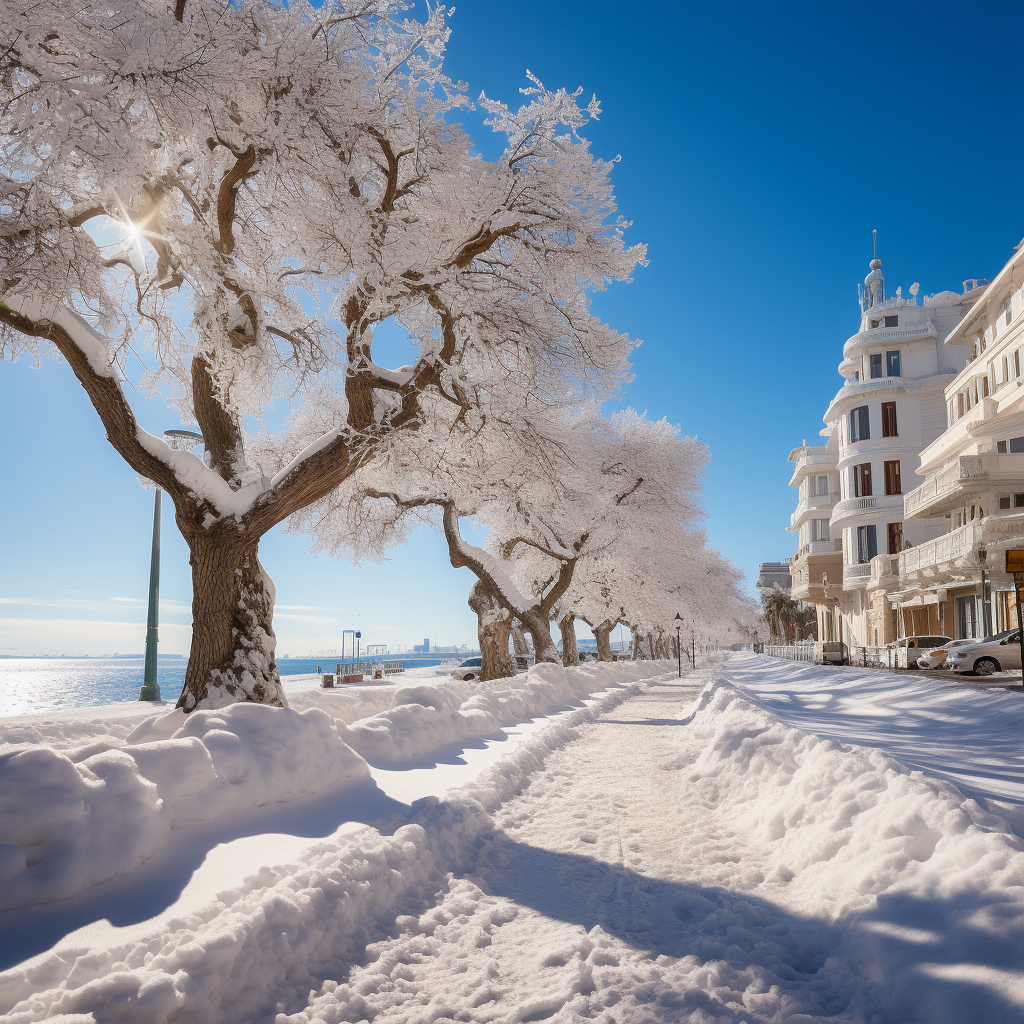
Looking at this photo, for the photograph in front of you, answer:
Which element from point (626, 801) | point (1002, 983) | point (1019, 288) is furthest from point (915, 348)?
point (1002, 983)

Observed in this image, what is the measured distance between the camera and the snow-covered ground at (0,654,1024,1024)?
314 centimetres

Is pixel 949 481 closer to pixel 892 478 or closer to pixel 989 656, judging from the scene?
pixel 989 656

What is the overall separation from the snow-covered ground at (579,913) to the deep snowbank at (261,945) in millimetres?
12

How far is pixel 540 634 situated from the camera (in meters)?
24.1

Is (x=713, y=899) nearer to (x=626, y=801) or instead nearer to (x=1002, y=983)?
(x=1002, y=983)

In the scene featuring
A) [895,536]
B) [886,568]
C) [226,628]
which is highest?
[895,536]

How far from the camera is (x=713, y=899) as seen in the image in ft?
15.2

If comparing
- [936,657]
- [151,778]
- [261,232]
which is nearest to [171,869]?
[151,778]

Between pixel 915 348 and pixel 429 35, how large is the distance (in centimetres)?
4756

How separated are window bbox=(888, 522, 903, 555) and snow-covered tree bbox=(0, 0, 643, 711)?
131 feet

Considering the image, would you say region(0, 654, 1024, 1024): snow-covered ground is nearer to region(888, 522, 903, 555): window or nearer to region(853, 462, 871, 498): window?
region(888, 522, 903, 555): window

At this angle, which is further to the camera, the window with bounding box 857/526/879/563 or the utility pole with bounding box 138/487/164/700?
the window with bounding box 857/526/879/563

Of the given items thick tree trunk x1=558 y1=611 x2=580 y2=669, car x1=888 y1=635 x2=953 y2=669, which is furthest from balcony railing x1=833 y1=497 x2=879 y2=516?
thick tree trunk x1=558 y1=611 x2=580 y2=669

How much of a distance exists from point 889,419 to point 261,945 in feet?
171
